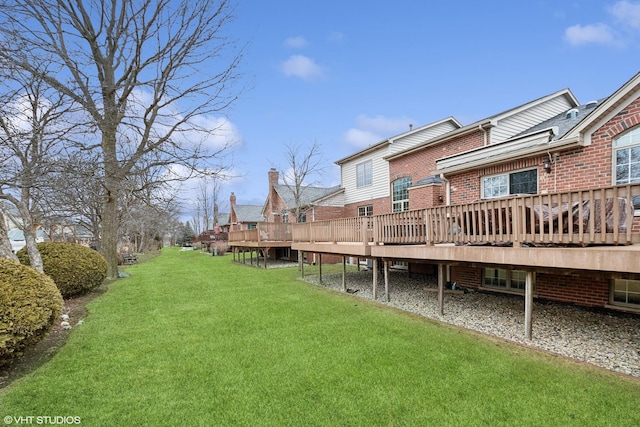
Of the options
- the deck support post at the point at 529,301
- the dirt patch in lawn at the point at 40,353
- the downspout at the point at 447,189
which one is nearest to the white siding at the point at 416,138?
the downspout at the point at 447,189

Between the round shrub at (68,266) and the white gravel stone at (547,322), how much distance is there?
8322mm

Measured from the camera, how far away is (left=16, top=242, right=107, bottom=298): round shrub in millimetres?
9172

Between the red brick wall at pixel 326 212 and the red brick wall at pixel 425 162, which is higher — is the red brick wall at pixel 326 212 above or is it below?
below

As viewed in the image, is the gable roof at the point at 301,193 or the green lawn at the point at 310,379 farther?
the gable roof at the point at 301,193

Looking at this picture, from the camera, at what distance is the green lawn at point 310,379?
3393 millimetres

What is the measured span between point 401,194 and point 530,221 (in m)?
9.80

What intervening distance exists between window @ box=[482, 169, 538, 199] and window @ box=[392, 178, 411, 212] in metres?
5.33

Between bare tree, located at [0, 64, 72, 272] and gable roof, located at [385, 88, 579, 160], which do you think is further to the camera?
gable roof, located at [385, 88, 579, 160]

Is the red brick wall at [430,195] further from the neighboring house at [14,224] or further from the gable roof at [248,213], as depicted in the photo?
the gable roof at [248,213]

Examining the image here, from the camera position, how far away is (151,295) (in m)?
10.4

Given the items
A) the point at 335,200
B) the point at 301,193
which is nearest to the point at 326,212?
the point at 335,200

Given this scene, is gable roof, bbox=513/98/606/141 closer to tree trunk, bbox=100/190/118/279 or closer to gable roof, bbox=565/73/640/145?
gable roof, bbox=565/73/640/145

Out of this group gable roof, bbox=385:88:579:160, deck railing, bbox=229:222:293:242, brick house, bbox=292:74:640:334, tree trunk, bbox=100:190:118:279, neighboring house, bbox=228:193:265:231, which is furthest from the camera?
neighboring house, bbox=228:193:265:231

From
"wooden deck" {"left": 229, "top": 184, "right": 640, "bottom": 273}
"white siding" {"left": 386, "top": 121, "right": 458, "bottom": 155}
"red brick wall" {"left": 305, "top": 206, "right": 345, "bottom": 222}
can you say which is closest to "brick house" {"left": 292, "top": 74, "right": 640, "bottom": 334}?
"wooden deck" {"left": 229, "top": 184, "right": 640, "bottom": 273}
